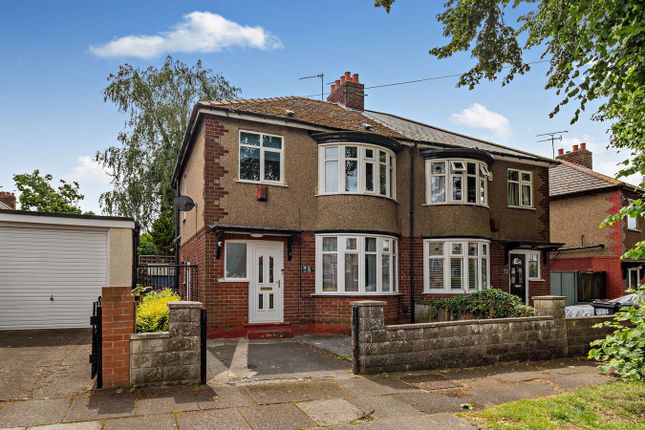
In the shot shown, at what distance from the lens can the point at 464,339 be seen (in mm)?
8719

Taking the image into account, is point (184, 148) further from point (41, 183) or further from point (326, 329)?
point (41, 183)

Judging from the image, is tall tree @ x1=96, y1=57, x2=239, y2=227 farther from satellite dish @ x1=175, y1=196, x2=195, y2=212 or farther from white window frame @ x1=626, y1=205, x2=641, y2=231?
white window frame @ x1=626, y1=205, x2=641, y2=231

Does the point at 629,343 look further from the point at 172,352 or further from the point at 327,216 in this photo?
the point at 327,216

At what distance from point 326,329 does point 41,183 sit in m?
35.8

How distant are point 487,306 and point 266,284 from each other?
545 centimetres

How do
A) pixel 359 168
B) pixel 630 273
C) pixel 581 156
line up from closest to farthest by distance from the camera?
1. pixel 359 168
2. pixel 630 273
3. pixel 581 156

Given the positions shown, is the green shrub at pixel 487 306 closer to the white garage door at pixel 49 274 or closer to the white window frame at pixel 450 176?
the white window frame at pixel 450 176

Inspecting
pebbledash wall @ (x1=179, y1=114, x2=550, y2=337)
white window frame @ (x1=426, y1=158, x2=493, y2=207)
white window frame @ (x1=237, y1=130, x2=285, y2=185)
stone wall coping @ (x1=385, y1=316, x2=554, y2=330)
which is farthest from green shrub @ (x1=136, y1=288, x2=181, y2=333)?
white window frame @ (x1=426, y1=158, x2=493, y2=207)

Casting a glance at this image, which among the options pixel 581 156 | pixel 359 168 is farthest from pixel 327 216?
pixel 581 156

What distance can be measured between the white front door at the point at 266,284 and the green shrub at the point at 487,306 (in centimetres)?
433

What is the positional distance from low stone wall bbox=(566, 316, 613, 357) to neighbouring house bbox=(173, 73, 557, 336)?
4.64 m

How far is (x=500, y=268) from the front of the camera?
16422mm

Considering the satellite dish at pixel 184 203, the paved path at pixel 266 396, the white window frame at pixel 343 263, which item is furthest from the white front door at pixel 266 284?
the paved path at pixel 266 396

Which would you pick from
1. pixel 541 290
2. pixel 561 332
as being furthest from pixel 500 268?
pixel 561 332
